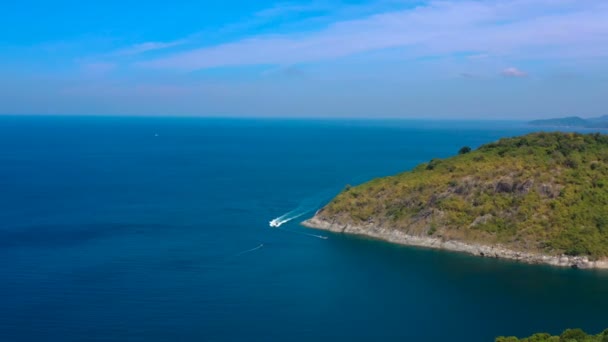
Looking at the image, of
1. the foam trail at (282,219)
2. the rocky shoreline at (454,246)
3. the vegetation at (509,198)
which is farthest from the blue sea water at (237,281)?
the vegetation at (509,198)

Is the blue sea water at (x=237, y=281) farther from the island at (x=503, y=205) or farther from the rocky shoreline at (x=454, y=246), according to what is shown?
the island at (x=503, y=205)

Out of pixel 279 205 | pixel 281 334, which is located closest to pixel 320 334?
pixel 281 334

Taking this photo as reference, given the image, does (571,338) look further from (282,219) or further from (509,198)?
(282,219)

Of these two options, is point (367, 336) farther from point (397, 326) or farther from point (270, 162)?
point (270, 162)

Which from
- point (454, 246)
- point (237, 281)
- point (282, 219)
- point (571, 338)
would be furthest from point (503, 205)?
point (571, 338)

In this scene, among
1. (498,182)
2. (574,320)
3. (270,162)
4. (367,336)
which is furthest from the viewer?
(270,162)

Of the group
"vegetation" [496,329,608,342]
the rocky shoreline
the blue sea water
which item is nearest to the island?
the rocky shoreline

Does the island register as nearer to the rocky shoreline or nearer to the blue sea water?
the rocky shoreline
